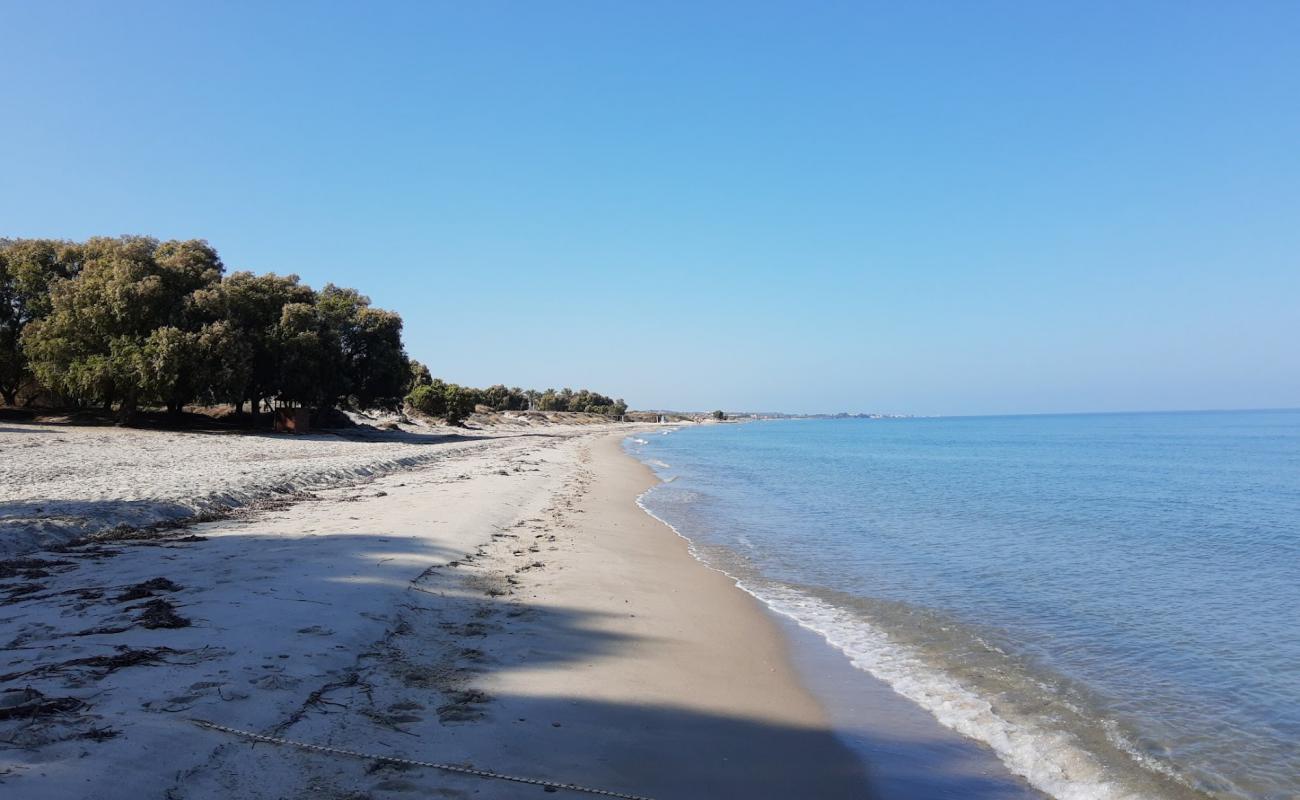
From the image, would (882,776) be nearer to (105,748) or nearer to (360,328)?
(105,748)

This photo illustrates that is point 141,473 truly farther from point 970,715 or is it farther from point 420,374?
point 420,374

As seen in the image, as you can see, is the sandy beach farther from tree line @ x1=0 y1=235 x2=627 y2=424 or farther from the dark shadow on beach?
tree line @ x1=0 y1=235 x2=627 y2=424

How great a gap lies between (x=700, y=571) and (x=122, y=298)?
103 feet

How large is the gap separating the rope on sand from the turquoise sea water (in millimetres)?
3422

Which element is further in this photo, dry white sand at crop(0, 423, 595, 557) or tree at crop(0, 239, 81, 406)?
tree at crop(0, 239, 81, 406)

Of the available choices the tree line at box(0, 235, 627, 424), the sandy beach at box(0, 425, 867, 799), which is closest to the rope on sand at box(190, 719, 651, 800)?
the sandy beach at box(0, 425, 867, 799)

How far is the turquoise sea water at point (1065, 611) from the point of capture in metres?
5.96

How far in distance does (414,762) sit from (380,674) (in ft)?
5.07

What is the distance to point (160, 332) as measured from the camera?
3022cm

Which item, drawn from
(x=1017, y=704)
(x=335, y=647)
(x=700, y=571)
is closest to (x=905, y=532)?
(x=700, y=571)

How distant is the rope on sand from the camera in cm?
417

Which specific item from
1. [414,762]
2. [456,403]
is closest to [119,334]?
[456,403]

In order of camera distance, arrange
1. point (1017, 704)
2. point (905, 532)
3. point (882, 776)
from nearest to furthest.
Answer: point (882, 776)
point (1017, 704)
point (905, 532)

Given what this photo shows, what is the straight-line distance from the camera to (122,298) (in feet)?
102
